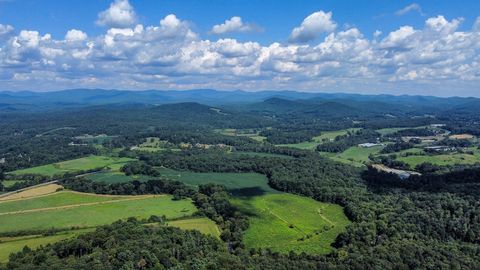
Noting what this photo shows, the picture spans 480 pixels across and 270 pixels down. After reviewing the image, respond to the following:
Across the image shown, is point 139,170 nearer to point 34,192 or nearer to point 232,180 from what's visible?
point 232,180

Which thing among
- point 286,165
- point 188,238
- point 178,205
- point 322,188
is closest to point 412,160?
point 286,165

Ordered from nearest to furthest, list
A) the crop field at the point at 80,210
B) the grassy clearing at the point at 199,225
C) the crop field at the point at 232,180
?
the grassy clearing at the point at 199,225
the crop field at the point at 80,210
the crop field at the point at 232,180

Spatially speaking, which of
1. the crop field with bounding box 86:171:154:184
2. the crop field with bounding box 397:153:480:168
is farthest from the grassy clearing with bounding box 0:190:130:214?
the crop field with bounding box 397:153:480:168

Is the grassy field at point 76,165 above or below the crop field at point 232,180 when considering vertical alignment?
below

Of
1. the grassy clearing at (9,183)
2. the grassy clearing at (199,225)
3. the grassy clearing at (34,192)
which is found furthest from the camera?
the grassy clearing at (9,183)

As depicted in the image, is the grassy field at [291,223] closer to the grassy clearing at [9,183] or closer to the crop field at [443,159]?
the crop field at [443,159]

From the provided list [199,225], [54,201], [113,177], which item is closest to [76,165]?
[113,177]

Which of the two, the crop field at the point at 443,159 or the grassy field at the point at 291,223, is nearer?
the grassy field at the point at 291,223

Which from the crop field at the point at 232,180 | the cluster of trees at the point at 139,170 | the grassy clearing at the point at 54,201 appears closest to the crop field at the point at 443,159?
the crop field at the point at 232,180
